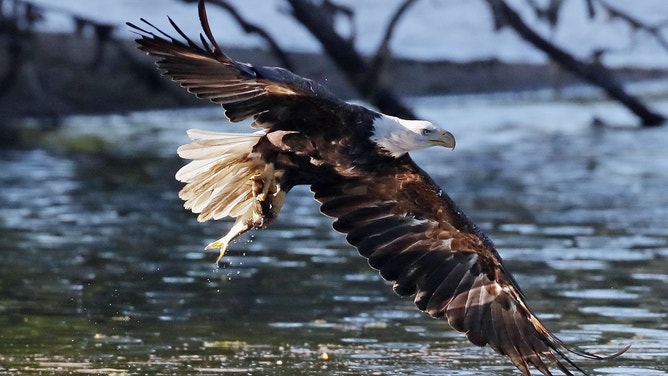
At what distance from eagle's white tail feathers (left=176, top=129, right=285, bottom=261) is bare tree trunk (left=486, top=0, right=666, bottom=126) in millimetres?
9384

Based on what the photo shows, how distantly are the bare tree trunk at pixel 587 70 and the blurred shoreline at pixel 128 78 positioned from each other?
93 centimetres

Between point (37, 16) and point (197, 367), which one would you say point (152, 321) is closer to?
point (197, 367)

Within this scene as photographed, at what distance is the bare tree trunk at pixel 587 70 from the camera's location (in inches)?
649

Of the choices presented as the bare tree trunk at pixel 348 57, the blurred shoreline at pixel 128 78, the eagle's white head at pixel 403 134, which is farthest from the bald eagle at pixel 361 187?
the blurred shoreline at pixel 128 78

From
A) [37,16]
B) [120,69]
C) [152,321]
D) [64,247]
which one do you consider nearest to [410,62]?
[120,69]

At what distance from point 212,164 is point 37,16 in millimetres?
9615

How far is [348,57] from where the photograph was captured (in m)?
15.0

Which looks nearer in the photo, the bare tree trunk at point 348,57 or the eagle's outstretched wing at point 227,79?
the eagle's outstretched wing at point 227,79

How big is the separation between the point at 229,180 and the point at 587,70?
1012cm

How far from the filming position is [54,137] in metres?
16.4

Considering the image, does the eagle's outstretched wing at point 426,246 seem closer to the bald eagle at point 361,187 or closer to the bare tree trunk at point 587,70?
the bald eagle at point 361,187

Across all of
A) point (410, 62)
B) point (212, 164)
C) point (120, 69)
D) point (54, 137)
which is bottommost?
point (212, 164)

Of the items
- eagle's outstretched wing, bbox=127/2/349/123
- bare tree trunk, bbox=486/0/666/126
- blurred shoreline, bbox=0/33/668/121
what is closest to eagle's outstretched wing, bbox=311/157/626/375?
eagle's outstretched wing, bbox=127/2/349/123

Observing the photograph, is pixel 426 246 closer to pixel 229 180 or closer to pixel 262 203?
pixel 262 203
